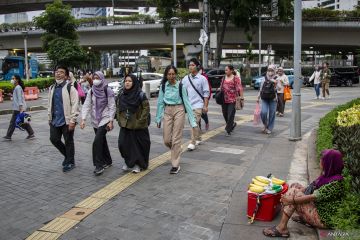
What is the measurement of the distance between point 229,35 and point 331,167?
39.5 metres

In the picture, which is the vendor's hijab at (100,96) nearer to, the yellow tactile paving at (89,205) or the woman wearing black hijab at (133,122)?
the woman wearing black hijab at (133,122)

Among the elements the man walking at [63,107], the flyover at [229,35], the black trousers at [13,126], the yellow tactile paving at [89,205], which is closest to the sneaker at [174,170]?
the yellow tactile paving at [89,205]

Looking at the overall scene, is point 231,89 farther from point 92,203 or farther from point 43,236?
point 43,236

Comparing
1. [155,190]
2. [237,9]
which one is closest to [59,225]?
[155,190]

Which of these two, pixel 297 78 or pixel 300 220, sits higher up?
pixel 297 78

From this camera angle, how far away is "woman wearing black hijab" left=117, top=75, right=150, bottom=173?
22.4 ft

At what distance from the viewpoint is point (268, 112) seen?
1087 centimetres

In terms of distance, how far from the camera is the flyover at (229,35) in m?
40.2

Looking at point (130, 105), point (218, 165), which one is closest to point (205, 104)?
point (218, 165)

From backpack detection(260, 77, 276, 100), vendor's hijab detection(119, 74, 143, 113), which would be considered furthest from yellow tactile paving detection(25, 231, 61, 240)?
backpack detection(260, 77, 276, 100)

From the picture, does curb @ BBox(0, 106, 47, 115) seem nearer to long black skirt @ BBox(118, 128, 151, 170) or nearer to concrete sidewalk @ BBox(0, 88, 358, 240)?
concrete sidewalk @ BBox(0, 88, 358, 240)

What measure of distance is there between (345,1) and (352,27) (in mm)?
78911

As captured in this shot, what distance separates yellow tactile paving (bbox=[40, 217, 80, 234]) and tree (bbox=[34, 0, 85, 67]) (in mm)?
32493

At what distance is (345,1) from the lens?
362 feet
